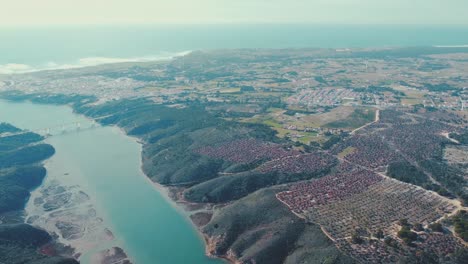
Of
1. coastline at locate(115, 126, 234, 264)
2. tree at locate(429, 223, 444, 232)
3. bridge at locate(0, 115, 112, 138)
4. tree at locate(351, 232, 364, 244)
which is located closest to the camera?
tree at locate(351, 232, 364, 244)

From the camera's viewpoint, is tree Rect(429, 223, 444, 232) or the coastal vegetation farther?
tree Rect(429, 223, 444, 232)

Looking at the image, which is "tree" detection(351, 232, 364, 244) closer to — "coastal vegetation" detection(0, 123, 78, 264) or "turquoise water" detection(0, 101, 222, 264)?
"turquoise water" detection(0, 101, 222, 264)

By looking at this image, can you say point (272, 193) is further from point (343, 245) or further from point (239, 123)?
point (239, 123)

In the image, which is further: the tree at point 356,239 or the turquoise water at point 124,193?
the turquoise water at point 124,193

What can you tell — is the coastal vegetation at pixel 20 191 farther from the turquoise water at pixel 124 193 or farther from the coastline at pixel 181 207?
the coastline at pixel 181 207

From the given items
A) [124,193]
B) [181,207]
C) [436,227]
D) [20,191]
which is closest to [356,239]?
[436,227]

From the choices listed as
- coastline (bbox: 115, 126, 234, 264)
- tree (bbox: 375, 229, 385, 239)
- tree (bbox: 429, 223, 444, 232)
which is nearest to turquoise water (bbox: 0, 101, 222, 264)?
coastline (bbox: 115, 126, 234, 264)

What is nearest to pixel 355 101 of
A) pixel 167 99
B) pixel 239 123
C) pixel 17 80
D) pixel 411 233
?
pixel 239 123

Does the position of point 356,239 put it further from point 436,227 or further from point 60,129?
point 60,129

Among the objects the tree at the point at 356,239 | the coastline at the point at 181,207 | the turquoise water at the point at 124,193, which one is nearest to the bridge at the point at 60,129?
the turquoise water at the point at 124,193
